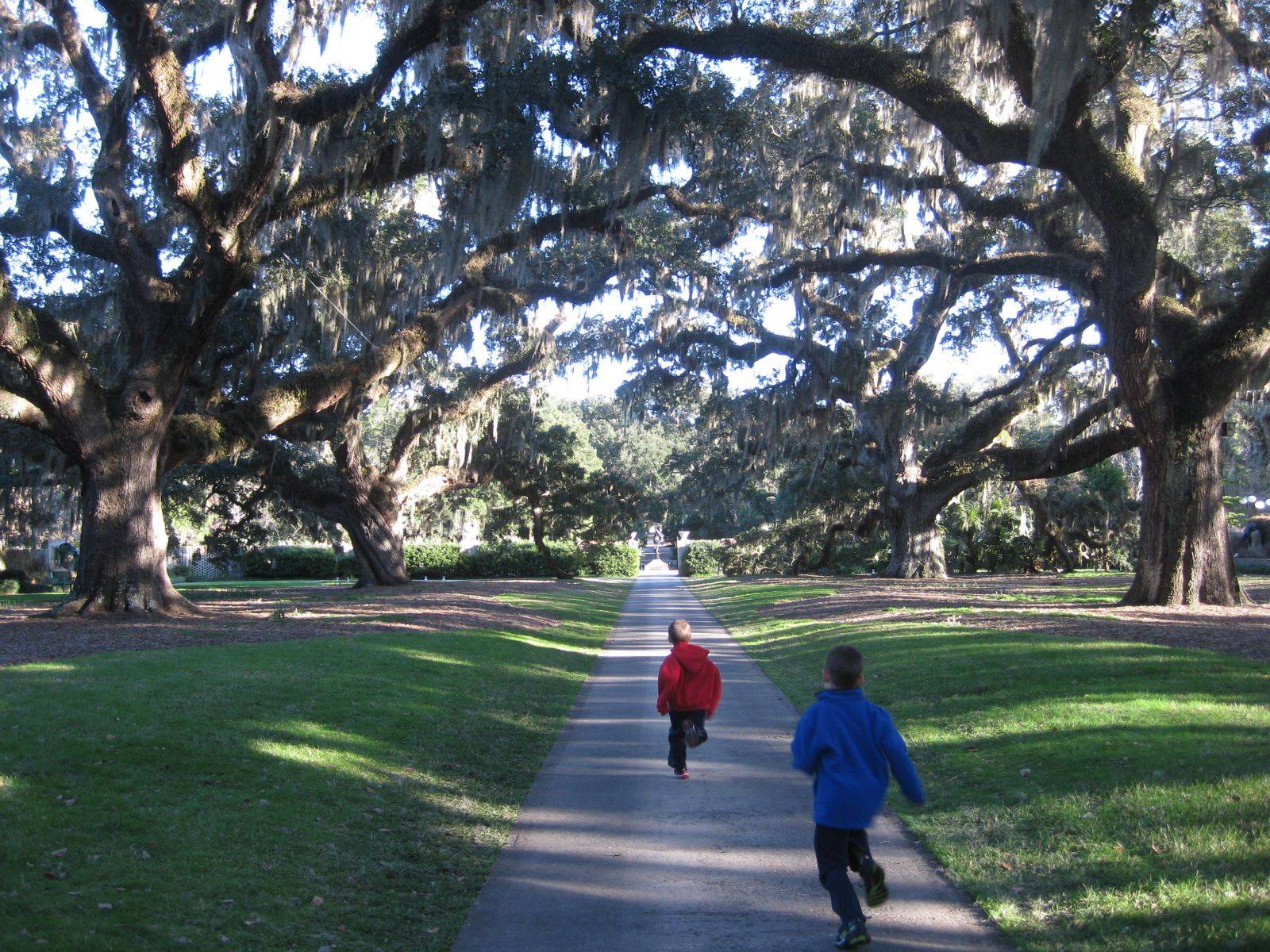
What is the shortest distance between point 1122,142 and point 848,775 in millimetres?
15036

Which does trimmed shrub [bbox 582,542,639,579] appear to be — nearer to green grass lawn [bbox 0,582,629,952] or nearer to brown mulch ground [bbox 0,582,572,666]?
brown mulch ground [bbox 0,582,572,666]

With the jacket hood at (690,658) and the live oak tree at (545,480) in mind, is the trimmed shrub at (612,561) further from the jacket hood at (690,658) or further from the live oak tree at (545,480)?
the jacket hood at (690,658)

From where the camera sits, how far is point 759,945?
4.52m

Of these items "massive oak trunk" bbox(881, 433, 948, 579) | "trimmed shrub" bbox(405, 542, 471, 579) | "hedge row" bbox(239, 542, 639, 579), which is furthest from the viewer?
"trimmed shrub" bbox(405, 542, 471, 579)

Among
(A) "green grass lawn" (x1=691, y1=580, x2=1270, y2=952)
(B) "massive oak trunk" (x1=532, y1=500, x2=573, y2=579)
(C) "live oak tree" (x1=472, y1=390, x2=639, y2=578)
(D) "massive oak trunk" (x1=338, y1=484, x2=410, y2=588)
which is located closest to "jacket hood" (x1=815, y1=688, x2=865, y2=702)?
(A) "green grass lawn" (x1=691, y1=580, x2=1270, y2=952)

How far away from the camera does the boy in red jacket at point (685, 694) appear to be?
24.8 feet

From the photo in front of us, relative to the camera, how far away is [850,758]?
4.54m

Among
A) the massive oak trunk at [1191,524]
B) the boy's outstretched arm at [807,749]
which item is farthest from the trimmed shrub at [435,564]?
the boy's outstretched arm at [807,749]

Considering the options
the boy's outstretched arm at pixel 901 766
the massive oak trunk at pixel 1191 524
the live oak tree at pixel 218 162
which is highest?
the live oak tree at pixel 218 162

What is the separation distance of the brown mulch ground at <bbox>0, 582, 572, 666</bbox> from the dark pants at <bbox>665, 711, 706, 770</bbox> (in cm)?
737

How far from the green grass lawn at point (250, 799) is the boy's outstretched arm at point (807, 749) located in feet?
5.79

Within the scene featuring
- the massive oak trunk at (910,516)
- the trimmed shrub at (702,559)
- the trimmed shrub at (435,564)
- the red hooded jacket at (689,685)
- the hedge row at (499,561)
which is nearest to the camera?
the red hooded jacket at (689,685)

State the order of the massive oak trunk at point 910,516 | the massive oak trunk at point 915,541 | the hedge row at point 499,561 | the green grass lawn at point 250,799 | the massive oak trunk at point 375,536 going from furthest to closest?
the hedge row at point 499,561 → the massive oak trunk at point 915,541 → the massive oak trunk at point 910,516 → the massive oak trunk at point 375,536 → the green grass lawn at point 250,799

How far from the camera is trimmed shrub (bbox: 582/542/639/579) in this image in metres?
49.4
